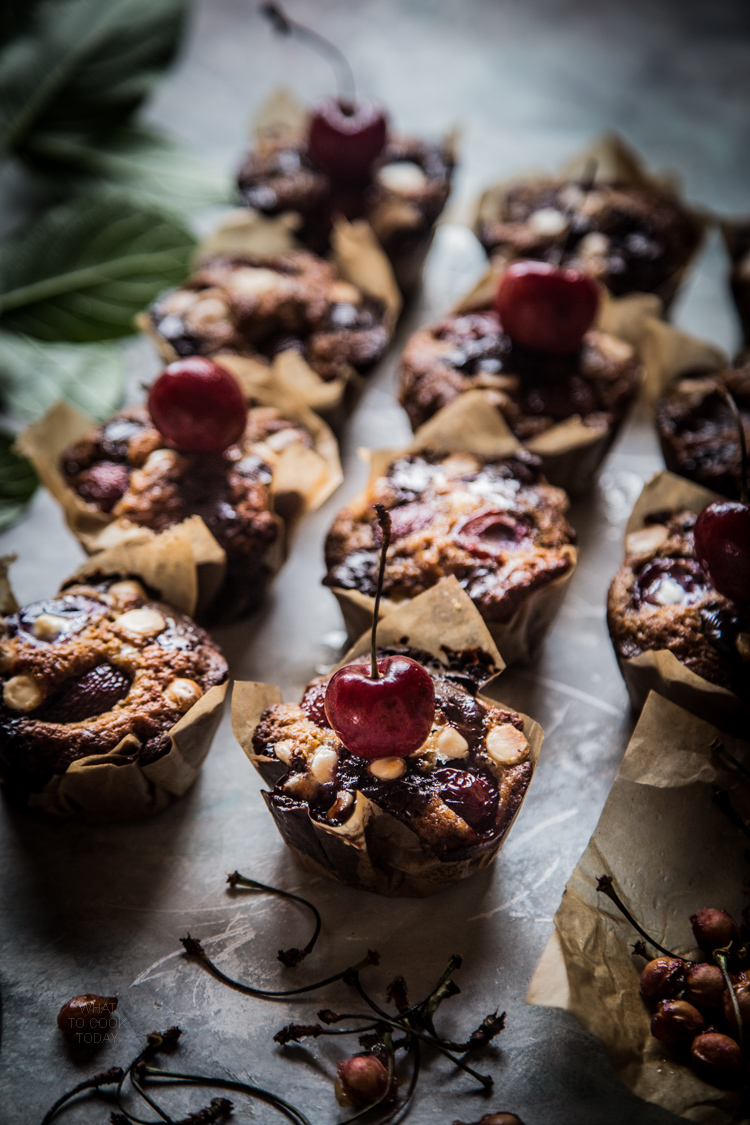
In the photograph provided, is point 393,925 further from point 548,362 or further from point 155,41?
point 155,41

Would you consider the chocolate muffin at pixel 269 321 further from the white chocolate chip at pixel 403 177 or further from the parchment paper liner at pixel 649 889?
the parchment paper liner at pixel 649 889

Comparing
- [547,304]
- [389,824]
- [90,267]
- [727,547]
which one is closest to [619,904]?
[389,824]

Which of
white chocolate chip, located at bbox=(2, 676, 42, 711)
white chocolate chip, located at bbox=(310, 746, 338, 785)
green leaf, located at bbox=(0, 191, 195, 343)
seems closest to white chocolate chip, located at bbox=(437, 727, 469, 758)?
white chocolate chip, located at bbox=(310, 746, 338, 785)

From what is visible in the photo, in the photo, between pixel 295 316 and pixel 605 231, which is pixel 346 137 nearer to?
pixel 295 316

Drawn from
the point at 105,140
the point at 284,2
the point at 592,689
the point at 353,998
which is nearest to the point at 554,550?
the point at 592,689

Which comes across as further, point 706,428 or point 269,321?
point 269,321

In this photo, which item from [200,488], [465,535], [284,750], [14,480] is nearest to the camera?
[284,750]
